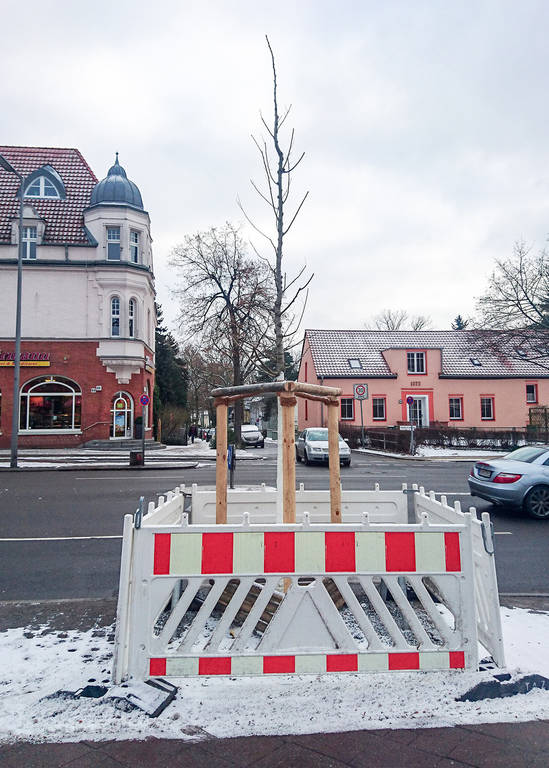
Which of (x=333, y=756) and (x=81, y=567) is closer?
(x=333, y=756)

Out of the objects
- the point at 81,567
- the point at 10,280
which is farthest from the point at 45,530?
the point at 10,280

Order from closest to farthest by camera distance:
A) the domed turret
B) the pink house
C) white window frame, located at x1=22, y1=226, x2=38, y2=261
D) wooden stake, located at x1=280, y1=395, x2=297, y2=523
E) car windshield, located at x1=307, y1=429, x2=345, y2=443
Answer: wooden stake, located at x1=280, y1=395, x2=297, y2=523
car windshield, located at x1=307, y1=429, x2=345, y2=443
white window frame, located at x1=22, y1=226, x2=38, y2=261
the domed turret
the pink house

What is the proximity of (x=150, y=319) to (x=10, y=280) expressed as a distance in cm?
838

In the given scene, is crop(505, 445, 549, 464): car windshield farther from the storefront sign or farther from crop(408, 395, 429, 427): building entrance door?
crop(408, 395, 429, 427): building entrance door

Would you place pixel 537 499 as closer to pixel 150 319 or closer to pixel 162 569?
pixel 162 569

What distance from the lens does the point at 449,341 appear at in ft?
139

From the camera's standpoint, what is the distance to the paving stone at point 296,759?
8.59 ft

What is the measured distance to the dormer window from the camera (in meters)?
30.2

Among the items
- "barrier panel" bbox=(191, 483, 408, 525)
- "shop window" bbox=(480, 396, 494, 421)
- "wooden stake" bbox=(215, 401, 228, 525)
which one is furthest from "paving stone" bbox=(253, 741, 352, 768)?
"shop window" bbox=(480, 396, 494, 421)

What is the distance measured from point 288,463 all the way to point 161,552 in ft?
4.10

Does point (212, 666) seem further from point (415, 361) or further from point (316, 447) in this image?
point (415, 361)

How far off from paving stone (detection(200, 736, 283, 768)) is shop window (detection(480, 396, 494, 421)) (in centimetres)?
3948

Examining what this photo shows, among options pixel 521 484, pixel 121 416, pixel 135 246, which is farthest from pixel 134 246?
pixel 521 484

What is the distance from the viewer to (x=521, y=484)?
9.67 meters
